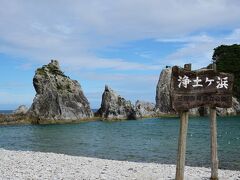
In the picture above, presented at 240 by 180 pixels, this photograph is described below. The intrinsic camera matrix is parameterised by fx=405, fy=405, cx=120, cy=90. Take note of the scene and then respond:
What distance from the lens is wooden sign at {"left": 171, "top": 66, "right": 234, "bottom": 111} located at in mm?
15094

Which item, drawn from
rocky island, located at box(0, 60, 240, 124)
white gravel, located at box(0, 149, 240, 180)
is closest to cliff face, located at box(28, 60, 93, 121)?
rocky island, located at box(0, 60, 240, 124)

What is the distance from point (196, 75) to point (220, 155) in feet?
61.0

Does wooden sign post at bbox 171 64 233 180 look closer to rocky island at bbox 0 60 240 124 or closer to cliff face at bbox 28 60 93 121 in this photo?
rocky island at bbox 0 60 240 124

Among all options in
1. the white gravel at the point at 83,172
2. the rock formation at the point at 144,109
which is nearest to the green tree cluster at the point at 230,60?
the rock formation at the point at 144,109

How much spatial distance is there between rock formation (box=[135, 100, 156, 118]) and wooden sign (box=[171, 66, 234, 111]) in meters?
104

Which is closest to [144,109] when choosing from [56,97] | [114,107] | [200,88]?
[114,107]

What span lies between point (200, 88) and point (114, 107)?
96.3 meters

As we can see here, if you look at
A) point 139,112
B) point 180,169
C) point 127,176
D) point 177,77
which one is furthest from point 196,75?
point 139,112

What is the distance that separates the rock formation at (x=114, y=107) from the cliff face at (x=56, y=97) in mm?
4547

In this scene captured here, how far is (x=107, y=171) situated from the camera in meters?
19.2

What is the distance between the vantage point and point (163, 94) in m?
139

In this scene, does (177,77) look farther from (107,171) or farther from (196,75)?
(107,171)

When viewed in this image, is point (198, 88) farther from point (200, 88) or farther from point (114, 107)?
point (114, 107)

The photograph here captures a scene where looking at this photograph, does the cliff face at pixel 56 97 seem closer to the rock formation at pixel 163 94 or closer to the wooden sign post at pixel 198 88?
the rock formation at pixel 163 94
